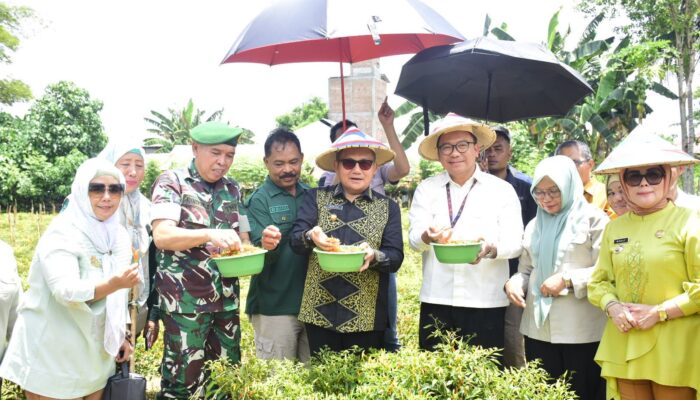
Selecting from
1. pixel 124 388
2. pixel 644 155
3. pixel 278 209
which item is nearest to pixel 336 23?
pixel 278 209

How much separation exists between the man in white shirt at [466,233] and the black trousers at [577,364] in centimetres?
27

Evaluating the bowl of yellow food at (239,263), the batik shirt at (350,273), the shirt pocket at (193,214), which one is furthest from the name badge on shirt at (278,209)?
the bowl of yellow food at (239,263)

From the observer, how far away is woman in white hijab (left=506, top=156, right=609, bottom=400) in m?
2.83

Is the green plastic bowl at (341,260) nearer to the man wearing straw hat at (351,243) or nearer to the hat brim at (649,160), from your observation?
the man wearing straw hat at (351,243)

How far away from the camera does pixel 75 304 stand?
2.54 metres

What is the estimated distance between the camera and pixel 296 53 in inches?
164

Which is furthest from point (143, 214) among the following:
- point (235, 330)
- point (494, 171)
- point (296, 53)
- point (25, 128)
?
point (25, 128)

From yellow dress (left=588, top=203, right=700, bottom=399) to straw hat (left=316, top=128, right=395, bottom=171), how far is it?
1299 millimetres

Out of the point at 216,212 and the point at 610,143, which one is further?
the point at 610,143

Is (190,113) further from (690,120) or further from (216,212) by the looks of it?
(216,212)

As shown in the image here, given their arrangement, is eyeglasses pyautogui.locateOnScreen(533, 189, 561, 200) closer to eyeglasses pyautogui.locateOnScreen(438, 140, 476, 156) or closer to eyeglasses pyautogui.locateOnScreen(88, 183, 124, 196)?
eyeglasses pyautogui.locateOnScreen(438, 140, 476, 156)

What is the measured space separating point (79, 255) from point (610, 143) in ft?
62.3

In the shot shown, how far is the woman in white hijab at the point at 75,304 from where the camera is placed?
252 centimetres

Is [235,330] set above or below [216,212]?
below
